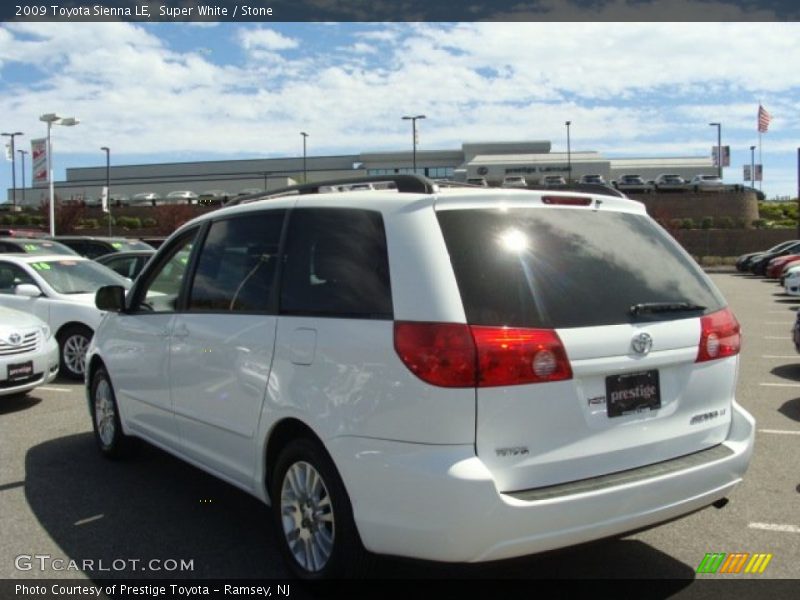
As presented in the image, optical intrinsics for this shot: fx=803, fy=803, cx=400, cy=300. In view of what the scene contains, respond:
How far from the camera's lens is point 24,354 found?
25.9 feet

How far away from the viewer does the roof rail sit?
351cm

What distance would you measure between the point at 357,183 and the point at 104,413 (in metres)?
3.09

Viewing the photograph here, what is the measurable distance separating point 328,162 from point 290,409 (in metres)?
96.3

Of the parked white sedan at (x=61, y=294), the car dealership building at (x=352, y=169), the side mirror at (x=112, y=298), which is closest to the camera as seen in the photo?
the side mirror at (x=112, y=298)

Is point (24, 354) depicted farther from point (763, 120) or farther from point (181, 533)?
point (763, 120)

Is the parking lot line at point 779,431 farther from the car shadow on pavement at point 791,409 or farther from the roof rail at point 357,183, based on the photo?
the roof rail at point 357,183

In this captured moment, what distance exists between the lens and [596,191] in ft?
13.6

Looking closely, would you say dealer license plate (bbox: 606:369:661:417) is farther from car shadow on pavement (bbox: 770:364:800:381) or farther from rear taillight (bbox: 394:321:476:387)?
car shadow on pavement (bbox: 770:364:800:381)

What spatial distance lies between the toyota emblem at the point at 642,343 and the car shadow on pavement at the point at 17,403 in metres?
6.70

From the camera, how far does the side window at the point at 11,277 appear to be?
10.4m

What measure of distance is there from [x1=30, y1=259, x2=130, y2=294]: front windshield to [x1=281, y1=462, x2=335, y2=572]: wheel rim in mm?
7153

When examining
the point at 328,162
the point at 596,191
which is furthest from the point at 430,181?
the point at 328,162

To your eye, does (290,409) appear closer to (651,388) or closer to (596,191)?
(651,388)

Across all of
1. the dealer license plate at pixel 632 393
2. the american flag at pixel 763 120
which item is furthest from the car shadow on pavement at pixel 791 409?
the american flag at pixel 763 120
